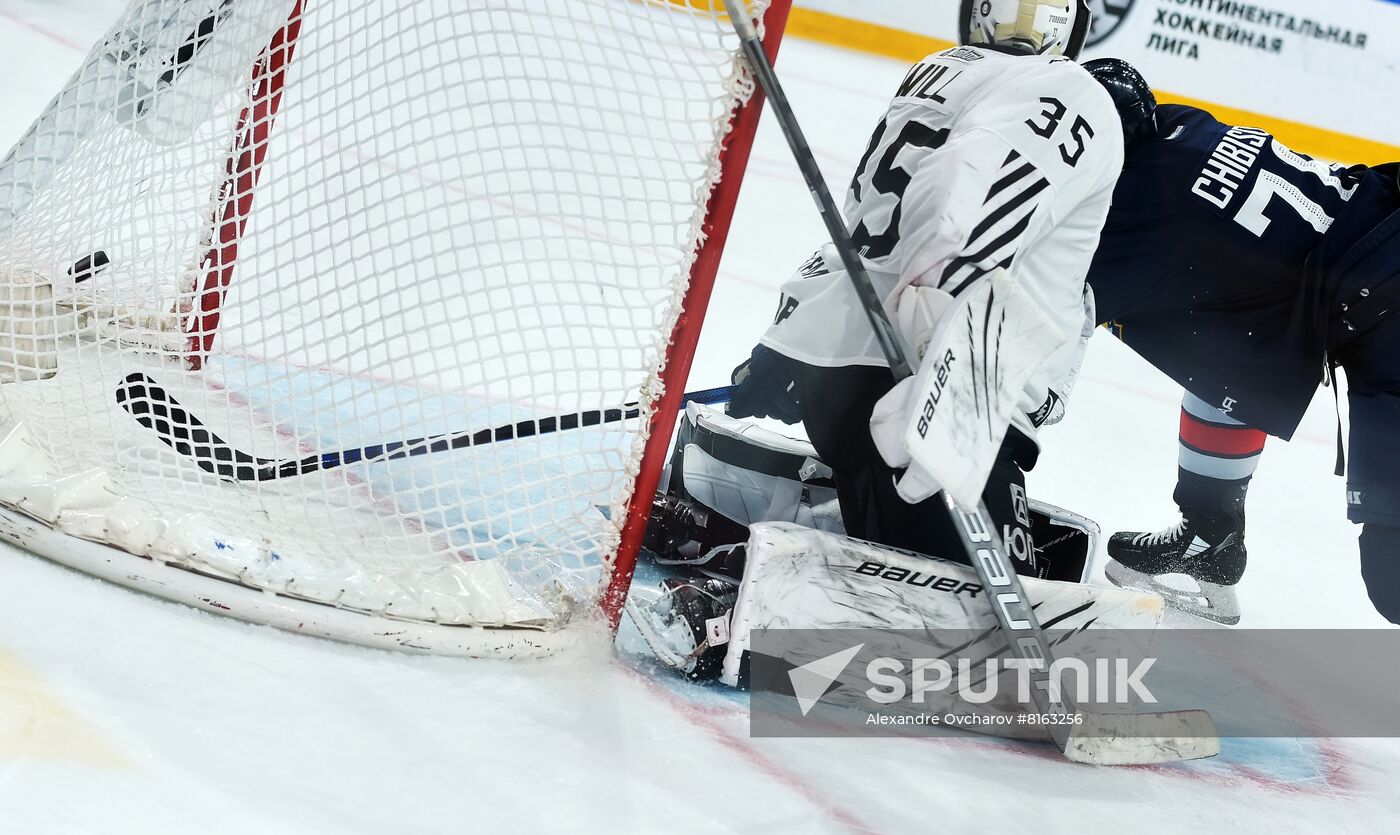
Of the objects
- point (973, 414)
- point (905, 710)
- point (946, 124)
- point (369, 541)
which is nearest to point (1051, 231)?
point (946, 124)

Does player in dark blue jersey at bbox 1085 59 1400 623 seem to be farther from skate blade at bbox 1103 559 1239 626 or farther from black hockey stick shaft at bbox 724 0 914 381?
black hockey stick shaft at bbox 724 0 914 381

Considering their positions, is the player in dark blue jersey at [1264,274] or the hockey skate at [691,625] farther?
the player in dark blue jersey at [1264,274]

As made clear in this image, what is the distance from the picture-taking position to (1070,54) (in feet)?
5.76

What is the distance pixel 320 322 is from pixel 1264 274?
1485 millimetres

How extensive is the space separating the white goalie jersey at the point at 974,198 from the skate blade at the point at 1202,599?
2.36 feet

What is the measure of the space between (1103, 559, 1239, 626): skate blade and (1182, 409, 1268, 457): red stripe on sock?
0.25 metres

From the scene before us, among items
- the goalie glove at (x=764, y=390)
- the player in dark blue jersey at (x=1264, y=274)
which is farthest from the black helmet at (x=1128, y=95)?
the goalie glove at (x=764, y=390)

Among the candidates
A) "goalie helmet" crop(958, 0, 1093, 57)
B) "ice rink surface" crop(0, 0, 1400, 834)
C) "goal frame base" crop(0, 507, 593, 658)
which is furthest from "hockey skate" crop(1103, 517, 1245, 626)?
"goal frame base" crop(0, 507, 593, 658)

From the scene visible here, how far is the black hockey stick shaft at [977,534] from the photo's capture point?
1.40 m

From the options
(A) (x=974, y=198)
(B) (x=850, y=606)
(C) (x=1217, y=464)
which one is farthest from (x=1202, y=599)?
(A) (x=974, y=198)

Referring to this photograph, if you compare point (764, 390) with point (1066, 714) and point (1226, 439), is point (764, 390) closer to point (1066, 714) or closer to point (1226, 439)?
point (1066, 714)

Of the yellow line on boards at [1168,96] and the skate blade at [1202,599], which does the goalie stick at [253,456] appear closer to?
the skate blade at [1202,599]

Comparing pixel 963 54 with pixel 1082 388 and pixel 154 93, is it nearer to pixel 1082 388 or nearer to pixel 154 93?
pixel 154 93

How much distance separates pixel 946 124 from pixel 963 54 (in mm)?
132
